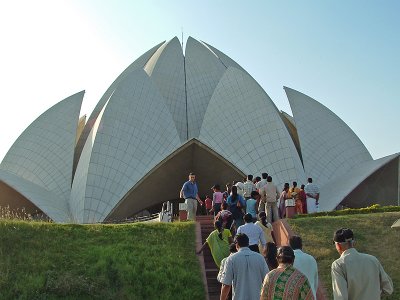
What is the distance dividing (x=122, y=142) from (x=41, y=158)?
12.6 feet

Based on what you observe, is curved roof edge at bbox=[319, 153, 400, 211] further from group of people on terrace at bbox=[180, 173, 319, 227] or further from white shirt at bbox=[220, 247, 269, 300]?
white shirt at bbox=[220, 247, 269, 300]

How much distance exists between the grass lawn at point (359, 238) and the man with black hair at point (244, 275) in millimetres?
3026

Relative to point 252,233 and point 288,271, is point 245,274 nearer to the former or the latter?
point 288,271

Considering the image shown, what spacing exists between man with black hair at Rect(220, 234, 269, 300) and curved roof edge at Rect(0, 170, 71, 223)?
46.9 ft

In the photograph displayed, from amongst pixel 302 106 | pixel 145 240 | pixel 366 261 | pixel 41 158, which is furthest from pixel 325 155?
pixel 366 261

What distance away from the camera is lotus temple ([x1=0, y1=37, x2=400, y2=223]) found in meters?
20.4

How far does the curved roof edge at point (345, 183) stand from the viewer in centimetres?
2033

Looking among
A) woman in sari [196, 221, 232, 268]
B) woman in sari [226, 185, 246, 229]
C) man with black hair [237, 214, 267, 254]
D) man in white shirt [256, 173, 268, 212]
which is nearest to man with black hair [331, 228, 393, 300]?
man with black hair [237, 214, 267, 254]

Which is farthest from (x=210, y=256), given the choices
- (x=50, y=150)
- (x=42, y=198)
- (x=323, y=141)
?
(x=323, y=141)

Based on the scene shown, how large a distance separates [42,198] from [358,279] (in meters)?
16.7

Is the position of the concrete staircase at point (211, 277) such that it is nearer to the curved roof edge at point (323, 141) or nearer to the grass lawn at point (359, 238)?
the grass lawn at point (359, 238)

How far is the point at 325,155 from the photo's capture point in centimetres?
2328

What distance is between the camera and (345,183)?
70.2 ft

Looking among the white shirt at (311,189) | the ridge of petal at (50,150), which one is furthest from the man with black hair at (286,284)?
the ridge of petal at (50,150)
